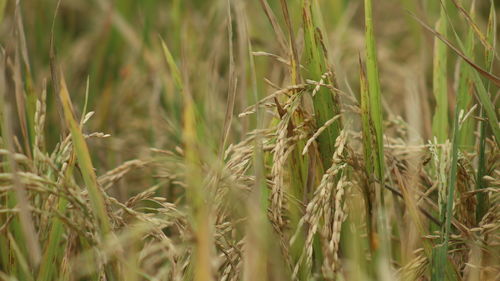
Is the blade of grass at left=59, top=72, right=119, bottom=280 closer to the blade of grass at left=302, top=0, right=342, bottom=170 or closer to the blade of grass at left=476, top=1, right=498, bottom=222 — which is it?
the blade of grass at left=302, top=0, right=342, bottom=170

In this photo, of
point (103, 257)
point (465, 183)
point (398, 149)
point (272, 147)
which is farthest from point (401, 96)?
point (103, 257)

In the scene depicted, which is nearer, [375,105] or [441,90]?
[375,105]

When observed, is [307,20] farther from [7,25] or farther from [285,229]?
[7,25]

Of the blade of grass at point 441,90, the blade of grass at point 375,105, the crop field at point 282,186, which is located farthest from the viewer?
the blade of grass at point 441,90

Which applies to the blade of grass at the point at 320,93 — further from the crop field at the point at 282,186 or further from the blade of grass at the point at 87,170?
the blade of grass at the point at 87,170

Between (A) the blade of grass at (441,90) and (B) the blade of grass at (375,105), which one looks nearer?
(B) the blade of grass at (375,105)

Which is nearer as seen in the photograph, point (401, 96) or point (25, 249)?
point (25, 249)

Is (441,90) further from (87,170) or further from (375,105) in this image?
(87,170)

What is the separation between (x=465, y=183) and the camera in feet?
3.94

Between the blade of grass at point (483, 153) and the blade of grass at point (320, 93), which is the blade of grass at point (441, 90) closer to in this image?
the blade of grass at point (483, 153)

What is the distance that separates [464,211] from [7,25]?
149cm

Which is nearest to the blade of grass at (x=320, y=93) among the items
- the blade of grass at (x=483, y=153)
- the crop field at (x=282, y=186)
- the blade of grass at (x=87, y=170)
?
the crop field at (x=282, y=186)

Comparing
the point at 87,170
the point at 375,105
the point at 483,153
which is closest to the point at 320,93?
the point at 375,105

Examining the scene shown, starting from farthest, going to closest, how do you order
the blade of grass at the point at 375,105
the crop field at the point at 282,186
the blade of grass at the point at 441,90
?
the blade of grass at the point at 441,90 < the blade of grass at the point at 375,105 < the crop field at the point at 282,186
